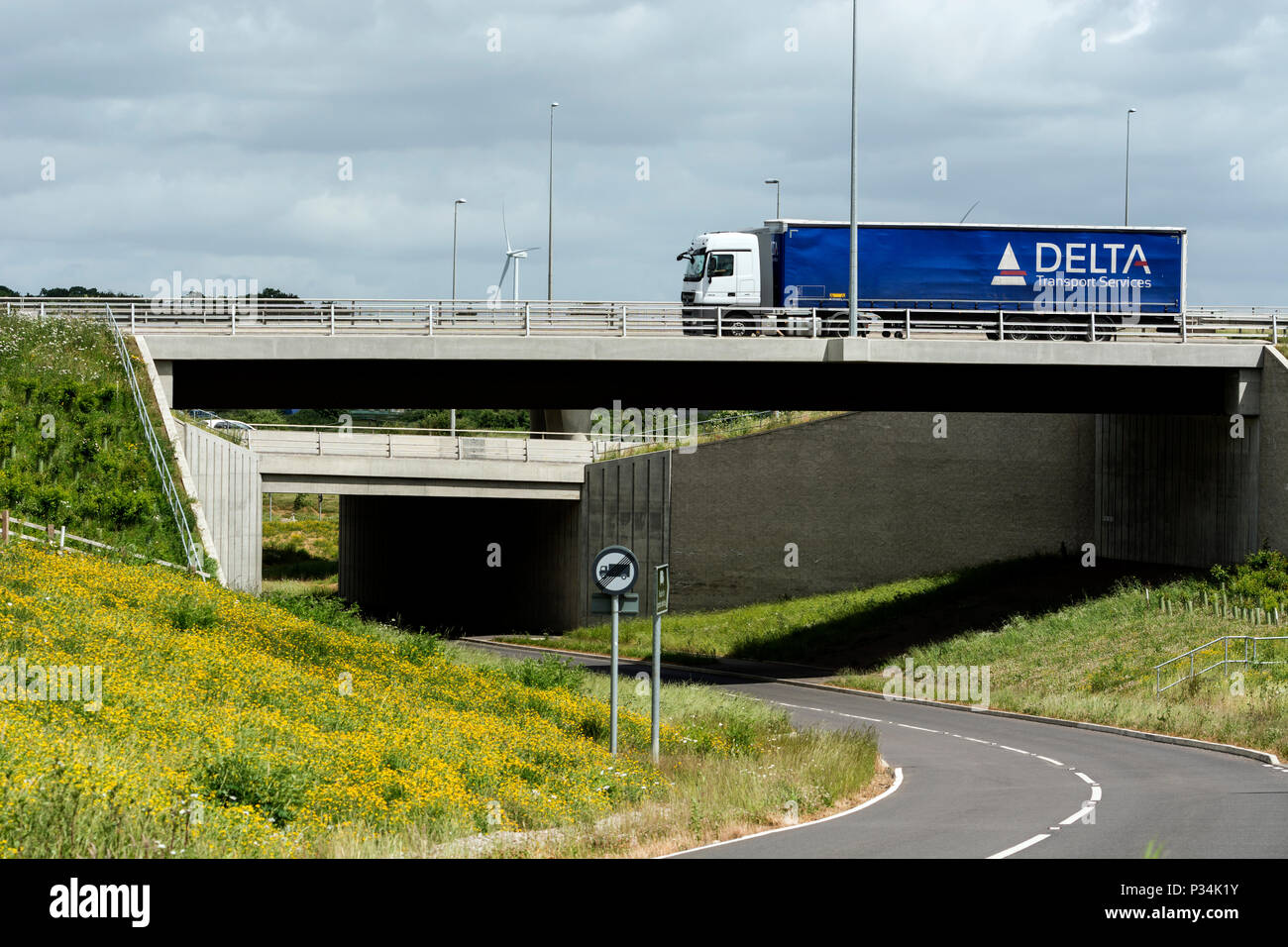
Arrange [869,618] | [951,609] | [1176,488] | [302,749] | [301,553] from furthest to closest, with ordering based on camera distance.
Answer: [301,553] → [869,618] → [951,609] → [1176,488] → [302,749]

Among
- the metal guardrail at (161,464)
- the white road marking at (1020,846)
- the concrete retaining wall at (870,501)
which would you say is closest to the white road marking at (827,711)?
the metal guardrail at (161,464)

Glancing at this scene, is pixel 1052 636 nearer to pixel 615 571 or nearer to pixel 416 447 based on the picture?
pixel 416 447

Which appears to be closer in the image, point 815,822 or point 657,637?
point 815,822

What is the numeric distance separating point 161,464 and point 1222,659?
2461 centimetres

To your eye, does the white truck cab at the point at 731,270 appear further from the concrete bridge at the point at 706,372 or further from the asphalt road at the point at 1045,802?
the asphalt road at the point at 1045,802

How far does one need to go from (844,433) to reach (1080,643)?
49.4ft

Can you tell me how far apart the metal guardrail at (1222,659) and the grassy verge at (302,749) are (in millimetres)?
11000

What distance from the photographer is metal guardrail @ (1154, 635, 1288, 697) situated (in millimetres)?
30094

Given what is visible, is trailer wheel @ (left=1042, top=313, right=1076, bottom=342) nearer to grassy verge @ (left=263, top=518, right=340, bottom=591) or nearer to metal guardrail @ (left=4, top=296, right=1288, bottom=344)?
metal guardrail @ (left=4, top=296, right=1288, bottom=344)

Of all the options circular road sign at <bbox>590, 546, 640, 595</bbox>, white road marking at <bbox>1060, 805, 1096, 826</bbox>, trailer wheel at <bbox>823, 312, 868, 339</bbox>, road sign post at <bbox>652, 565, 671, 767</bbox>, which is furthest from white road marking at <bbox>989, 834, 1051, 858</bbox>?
trailer wheel at <bbox>823, 312, 868, 339</bbox>

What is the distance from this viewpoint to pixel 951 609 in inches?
1759

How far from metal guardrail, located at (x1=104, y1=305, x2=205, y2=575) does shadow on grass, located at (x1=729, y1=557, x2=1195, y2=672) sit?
20905mm

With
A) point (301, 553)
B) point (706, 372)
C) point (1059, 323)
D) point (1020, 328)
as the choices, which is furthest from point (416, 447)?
point (301, 553)

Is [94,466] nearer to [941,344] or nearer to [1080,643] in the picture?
[941,344]
